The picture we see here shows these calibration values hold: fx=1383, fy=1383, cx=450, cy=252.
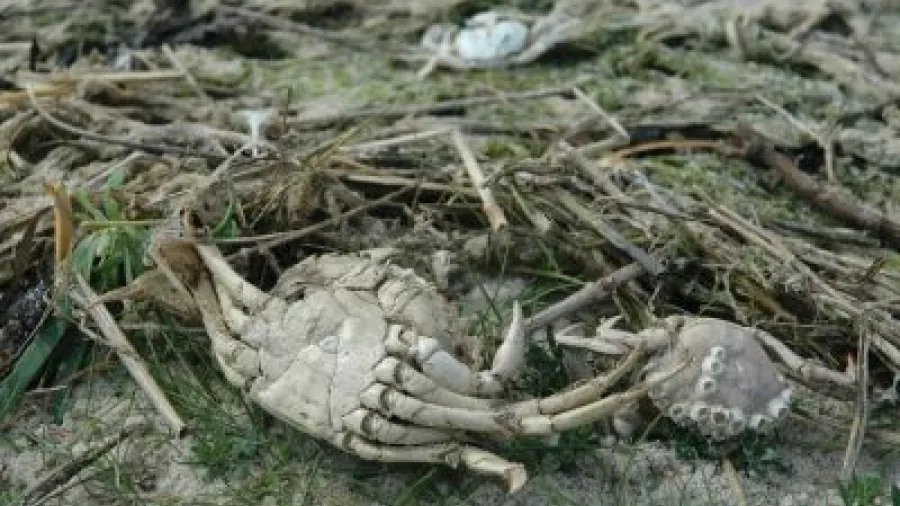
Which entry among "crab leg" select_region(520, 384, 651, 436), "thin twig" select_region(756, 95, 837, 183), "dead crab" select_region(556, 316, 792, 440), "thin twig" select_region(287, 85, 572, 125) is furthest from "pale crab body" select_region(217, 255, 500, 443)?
"thin twig" select_region(756, 95, 837, 183)

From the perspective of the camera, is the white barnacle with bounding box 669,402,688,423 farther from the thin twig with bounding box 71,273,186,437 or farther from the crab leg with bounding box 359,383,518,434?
the thin twig with bounding box 71,273,186,437

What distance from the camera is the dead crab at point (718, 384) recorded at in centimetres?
265

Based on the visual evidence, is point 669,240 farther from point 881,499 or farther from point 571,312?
point 881,499

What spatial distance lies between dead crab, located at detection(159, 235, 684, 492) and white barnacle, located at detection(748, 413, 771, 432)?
25 centimetres

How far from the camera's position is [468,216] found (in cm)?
336

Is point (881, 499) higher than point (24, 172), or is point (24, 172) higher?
point (24, 172)

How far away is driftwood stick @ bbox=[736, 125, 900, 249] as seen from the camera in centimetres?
345

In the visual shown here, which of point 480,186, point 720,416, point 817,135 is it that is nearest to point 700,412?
point 720,416

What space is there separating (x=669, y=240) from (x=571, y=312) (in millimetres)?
347

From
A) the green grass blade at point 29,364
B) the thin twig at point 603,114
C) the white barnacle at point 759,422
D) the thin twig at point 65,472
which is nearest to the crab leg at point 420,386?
the white barnacle at point 759,422

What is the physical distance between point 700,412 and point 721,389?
6cm

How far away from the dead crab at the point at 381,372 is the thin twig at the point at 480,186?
377 mm

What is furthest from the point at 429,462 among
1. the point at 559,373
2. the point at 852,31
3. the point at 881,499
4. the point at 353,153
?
the point at 852,31

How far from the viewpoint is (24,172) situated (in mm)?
3668
